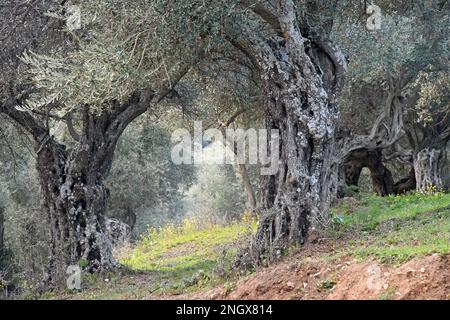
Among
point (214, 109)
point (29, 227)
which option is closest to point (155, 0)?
point (214, 109)

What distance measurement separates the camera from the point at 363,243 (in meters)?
11.5

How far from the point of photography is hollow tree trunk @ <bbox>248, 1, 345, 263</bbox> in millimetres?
11773

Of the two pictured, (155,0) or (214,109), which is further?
(214,109)

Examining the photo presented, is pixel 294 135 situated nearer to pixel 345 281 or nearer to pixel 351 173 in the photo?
pixel 345 281

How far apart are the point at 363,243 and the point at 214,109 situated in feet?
23.4

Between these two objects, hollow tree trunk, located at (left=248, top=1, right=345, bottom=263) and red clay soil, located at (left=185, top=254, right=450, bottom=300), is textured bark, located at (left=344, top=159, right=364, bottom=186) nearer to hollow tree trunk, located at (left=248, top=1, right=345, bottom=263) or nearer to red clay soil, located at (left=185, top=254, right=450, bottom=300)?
hollow tree trunk, located at (left=248, top=1, right=345, bottom=263)

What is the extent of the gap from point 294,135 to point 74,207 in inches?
185

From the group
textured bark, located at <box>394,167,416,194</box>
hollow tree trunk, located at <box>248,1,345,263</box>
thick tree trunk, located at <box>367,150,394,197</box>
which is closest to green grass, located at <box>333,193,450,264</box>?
hollow tree trunk, located at <box>248,1,345,263</box>

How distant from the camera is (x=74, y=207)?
46.2 feet

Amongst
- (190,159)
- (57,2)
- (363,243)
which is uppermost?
(57,2)

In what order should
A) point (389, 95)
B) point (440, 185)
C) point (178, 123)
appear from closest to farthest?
point (178, 123), point (389, 95), point (440, 185)

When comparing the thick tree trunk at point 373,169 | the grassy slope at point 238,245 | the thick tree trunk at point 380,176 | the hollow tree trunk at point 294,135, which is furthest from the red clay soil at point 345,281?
the thick tree trunk at point 380,176

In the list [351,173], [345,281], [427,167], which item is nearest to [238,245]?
[345,281]
